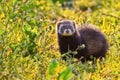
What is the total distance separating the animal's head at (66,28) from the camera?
282 inches

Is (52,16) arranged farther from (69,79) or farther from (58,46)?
(69,79)

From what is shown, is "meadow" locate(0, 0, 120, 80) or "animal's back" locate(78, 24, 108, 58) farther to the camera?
"animal's back" locate(78, 24, 108, 58)

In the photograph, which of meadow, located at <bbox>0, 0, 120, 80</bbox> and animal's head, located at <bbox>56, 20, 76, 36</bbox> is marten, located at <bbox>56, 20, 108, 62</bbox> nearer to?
animal's head, located at <bbox>56, 20, 76, 36</bbox>

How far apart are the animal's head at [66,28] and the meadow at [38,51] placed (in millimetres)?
169

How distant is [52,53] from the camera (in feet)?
22.3

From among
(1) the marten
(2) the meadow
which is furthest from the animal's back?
(2) the meadow

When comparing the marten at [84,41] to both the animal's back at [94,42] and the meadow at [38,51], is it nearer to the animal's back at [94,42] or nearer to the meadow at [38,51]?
the animal's back at [94,42]

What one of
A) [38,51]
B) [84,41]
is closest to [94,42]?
[84,41]

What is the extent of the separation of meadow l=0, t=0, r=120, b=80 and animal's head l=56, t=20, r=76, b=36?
17 centimetres

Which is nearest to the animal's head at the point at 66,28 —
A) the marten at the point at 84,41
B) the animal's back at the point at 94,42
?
the marten at the point at 84,41

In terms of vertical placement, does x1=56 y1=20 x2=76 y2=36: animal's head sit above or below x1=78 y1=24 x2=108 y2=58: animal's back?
above

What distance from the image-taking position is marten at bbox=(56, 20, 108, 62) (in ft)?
23.5

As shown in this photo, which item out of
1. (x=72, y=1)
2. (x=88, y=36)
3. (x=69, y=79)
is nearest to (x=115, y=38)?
(x=88, y=36)

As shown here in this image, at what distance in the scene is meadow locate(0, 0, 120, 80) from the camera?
17.4 feet
